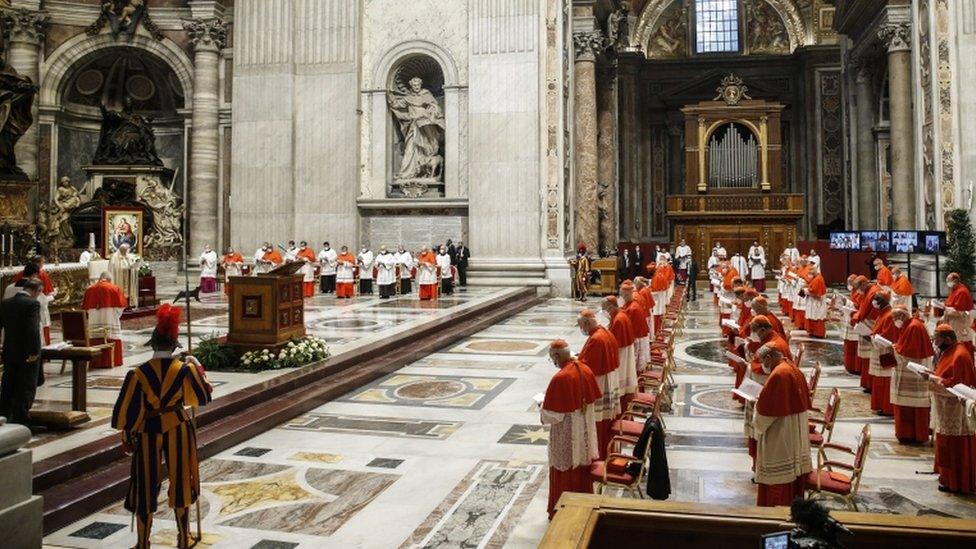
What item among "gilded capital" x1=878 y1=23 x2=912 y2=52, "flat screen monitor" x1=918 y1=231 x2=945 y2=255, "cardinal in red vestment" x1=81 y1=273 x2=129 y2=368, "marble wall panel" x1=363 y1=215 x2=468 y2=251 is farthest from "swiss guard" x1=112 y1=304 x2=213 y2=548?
"gilded capital" x1=878 y1=23 x2=912 y2=52

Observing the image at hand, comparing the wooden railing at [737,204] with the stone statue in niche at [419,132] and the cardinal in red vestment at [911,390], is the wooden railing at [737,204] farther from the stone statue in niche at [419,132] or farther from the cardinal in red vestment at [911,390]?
the cardinal in red vestment at [911,390]

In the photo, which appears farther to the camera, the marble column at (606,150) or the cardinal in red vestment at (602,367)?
the marble column at (606,150)

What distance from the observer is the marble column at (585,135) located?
2339cm

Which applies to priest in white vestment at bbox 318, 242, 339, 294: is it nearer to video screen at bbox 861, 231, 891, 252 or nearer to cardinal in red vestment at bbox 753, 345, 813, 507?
video screen at bbox 861, 231, 891, 252

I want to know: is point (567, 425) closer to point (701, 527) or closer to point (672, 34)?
point (701, 527)

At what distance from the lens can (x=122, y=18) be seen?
21438 millimetres

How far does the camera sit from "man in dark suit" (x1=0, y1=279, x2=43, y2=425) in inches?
229

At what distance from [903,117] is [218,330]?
19417 mm

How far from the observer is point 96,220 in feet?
67.6

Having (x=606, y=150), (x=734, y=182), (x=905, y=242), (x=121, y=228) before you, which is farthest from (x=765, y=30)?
(x=121, y=228)

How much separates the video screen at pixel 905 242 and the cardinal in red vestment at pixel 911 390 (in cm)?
1154

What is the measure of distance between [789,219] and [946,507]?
23.4 metres

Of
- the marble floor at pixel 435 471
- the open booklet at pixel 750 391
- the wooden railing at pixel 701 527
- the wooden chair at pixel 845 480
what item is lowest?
the marble floor at pixel 435 471

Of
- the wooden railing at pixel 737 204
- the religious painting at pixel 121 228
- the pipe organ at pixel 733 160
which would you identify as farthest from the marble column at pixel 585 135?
the religious painting at pixel 121 228
